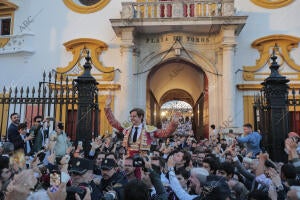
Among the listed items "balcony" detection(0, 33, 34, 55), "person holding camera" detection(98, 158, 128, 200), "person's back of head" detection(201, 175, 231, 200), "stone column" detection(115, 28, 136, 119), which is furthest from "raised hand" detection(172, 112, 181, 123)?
"balcony" detection(0, 33, 34, 55)

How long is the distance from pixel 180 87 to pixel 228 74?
42.8 ft

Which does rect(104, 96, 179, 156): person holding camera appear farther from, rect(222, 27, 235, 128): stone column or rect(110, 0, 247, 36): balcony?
rect(110, 0, 247, 36): balcony

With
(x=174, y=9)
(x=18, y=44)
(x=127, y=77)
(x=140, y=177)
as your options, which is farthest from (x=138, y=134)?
(x=18, y=44)

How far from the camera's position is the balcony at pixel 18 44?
62.6 ft

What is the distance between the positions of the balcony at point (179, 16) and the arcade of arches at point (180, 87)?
3.09m

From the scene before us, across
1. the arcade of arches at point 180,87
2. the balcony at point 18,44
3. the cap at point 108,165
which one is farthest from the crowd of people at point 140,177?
the balcony at point 18,44

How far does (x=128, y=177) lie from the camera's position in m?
4.82

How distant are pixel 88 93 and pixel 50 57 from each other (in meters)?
9.82

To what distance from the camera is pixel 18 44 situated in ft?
63.3

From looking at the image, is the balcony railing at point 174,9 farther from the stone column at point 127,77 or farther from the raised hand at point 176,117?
the raised hand at point 176,117

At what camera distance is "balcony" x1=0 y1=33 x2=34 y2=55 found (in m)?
19.1

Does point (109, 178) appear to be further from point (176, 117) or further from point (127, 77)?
point (127, 77)

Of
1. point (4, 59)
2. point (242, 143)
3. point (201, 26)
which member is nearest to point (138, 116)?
point (242, 143)

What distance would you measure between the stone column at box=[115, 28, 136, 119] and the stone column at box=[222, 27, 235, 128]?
4.51m
